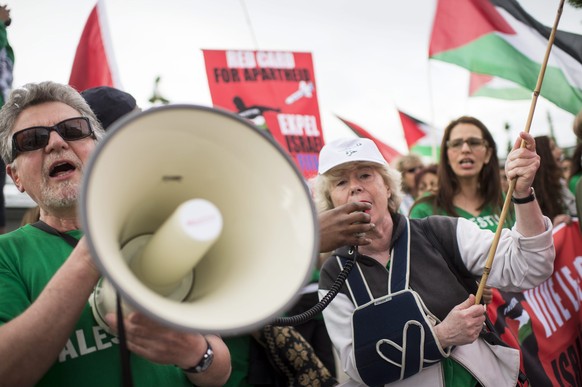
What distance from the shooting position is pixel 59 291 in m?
1.33

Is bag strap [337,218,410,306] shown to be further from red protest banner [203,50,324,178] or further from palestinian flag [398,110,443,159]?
palestinian flag [398,110,443,159]

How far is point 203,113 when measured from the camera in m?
1.15

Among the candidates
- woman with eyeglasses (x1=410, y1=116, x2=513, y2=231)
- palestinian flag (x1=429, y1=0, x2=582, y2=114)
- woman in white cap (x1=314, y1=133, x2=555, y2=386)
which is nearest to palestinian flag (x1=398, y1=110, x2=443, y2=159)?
palestinian flag (x1=429, y1=0, x2=582, y2=114)

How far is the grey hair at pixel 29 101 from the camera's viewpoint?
1.87 m

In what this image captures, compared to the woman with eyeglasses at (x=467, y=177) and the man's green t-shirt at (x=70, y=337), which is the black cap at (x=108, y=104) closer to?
the man's green t-shirt at (x=70, y=337)

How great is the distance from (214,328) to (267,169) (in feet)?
1.27

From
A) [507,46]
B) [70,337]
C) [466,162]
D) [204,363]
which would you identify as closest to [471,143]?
[466,162]

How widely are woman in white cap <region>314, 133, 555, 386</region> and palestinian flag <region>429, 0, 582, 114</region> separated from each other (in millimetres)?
1085

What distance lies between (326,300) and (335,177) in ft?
1.88

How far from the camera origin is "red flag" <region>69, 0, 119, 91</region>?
4316 millimetres

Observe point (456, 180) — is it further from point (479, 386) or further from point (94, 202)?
point (94, 202)

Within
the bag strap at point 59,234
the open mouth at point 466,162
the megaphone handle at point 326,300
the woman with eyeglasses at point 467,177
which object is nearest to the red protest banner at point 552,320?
the woman with eyeglasses at point 467,177

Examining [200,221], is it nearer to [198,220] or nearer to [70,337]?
[198,220]

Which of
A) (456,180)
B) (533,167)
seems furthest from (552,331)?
(533,167)
